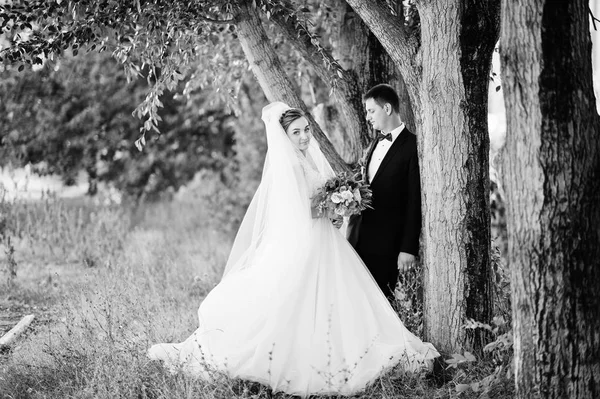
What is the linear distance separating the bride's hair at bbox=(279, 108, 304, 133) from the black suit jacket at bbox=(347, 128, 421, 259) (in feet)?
2.54

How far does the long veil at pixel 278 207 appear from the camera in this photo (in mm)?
4809

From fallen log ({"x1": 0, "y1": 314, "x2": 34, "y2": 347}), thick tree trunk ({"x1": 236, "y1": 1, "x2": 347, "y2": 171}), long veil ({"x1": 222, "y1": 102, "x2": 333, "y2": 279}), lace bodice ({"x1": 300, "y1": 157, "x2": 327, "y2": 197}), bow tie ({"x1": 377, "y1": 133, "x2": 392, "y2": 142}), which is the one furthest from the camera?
fallen log ({"x1": 0, "y1": 314, "x2": 34, "y2": 347})

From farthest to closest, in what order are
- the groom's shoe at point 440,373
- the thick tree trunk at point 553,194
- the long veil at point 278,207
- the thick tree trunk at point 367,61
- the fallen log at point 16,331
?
1. the thick tree trunk at point 367,61
2. the fallen log at point 16,331
3. the long veil at point 278,207
4. the groom's shoe at point 440,373
5. the thick tree trunk at point 553,194

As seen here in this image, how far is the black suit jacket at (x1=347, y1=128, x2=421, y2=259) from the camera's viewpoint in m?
5.04

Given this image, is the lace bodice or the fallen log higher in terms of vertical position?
the lace bodice

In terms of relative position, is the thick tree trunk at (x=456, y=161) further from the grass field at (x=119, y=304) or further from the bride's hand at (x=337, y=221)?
the bride's hand at (x=337, y=221)

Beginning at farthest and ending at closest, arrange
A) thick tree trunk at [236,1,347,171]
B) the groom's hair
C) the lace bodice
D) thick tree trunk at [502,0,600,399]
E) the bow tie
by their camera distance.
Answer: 1. thick tree trunk at [236,1,347,171]
2. the bow tie
3. the groom's hair
4. the lace bodice
5. thick tree trunk at [502,0,600,399]

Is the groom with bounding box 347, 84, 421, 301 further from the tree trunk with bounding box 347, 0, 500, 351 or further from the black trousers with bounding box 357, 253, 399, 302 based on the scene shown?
the tree trunk with bounding box 347, 0, 500, 351

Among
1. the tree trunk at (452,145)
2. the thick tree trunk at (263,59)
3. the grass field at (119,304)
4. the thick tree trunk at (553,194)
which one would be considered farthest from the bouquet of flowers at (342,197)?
the thick tree trunk at (553,194)

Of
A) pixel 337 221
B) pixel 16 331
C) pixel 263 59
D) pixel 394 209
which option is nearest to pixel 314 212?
pixel 337 221

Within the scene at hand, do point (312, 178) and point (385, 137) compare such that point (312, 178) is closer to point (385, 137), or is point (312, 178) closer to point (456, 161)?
point (385, 137)

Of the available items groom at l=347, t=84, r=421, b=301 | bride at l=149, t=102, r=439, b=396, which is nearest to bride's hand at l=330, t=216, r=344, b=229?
bride at l=149, t=102, r=439, b=396

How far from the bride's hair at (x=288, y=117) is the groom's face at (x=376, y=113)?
559mm

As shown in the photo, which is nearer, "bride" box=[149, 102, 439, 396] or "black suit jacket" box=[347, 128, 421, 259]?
"bride" box=[149, 102, 439, 396]
